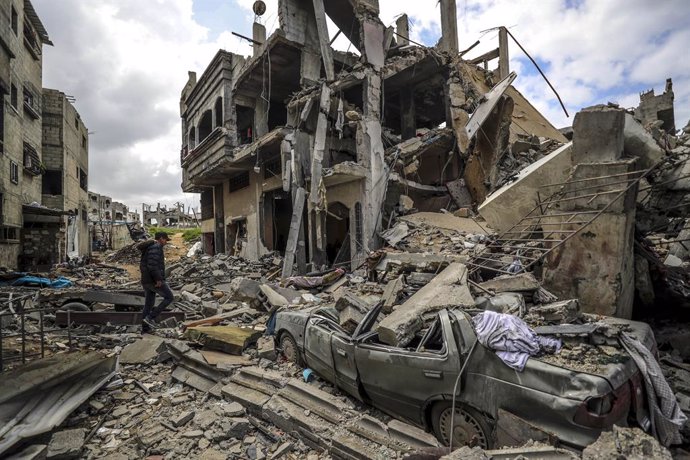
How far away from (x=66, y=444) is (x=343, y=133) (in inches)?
464

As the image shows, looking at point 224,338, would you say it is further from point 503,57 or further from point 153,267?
point 503,57

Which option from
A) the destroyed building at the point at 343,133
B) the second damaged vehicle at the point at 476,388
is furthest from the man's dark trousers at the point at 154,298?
the destroyed building at the point at 343,133

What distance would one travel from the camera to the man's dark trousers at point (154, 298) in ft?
23.8

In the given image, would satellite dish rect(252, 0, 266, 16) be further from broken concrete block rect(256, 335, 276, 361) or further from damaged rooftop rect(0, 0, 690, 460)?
broken concrete block rect(256, 335, 276, 361)

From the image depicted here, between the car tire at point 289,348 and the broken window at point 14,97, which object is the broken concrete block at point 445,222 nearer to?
the car tire at point 289,348

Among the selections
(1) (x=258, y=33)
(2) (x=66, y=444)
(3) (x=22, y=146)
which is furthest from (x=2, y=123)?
(2) (x=66, y=444)

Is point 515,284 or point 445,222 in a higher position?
point 445,222

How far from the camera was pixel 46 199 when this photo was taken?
21375 mm

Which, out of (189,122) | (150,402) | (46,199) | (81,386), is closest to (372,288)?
(150,402)

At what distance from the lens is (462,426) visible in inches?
130

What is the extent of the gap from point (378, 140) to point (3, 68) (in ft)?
53.0

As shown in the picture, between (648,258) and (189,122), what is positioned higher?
(189,122)

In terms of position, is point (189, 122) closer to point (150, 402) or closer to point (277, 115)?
point (277, 115)

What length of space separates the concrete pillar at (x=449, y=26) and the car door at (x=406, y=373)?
16.6 metres
